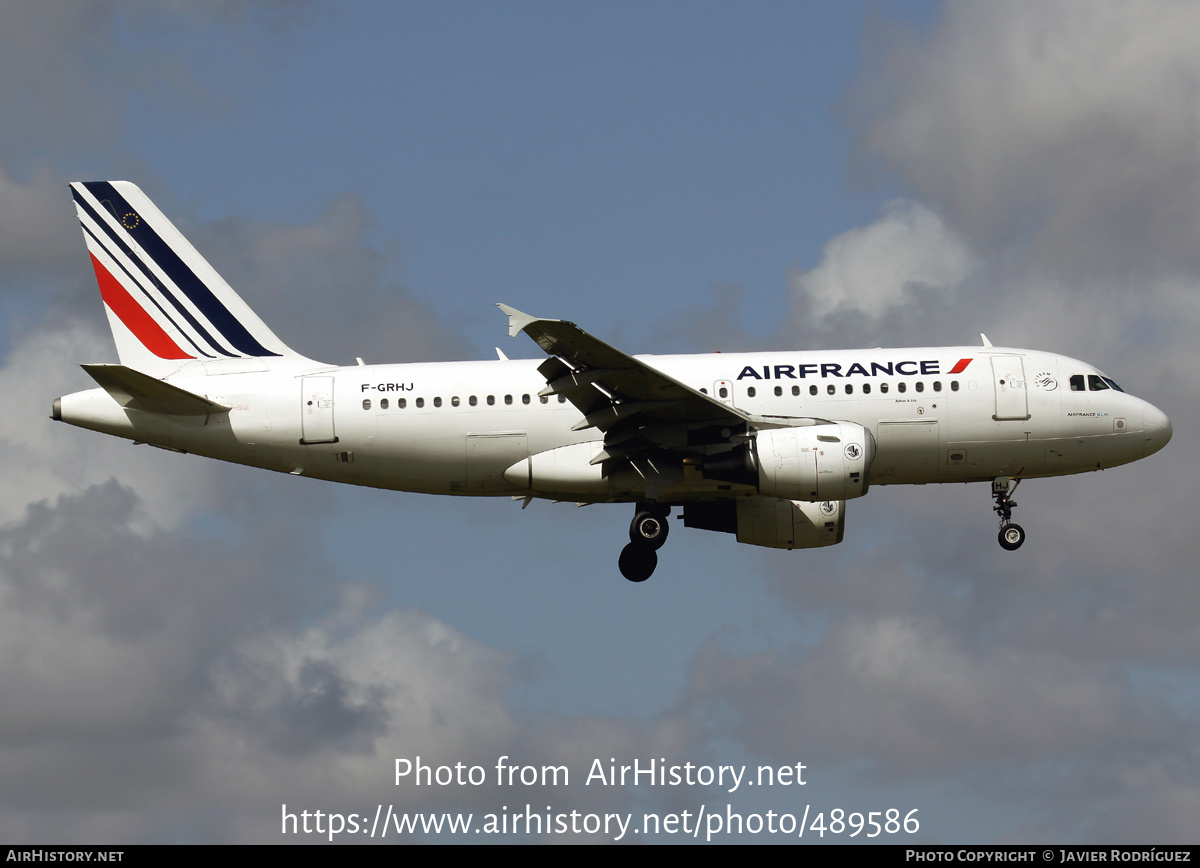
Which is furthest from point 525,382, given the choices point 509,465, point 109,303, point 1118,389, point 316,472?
point 1118,389

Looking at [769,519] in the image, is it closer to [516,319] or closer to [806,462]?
[806,462]

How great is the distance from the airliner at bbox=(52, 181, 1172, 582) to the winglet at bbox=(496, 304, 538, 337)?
446 cm

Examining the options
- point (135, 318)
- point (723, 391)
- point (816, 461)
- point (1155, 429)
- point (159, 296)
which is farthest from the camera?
point (159, 296)

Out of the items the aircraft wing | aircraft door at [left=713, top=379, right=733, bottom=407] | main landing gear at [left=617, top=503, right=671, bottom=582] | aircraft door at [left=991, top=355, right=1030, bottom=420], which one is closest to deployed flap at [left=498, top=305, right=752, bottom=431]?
the aircraft wing

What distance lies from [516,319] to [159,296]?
1422cm

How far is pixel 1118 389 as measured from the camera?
43.9 m

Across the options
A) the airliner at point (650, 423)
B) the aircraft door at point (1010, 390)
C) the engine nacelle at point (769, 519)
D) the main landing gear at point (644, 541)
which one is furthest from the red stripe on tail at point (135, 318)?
the aircraft door at point (1010, 390)

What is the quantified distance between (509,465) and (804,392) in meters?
7.88

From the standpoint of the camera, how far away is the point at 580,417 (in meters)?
42.5

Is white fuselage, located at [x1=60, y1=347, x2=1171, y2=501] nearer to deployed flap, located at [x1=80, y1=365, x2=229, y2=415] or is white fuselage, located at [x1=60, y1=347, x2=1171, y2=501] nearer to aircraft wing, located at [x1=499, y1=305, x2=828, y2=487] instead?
deployed flap, located at [x1=80, y1=365, x2=229, y2=415]

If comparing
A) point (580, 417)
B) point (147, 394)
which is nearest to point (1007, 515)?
point (580, 417)

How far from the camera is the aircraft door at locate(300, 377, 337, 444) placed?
42656 mm

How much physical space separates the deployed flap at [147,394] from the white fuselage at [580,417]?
26cm

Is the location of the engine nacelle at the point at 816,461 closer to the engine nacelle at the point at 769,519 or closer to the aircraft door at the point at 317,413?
the engine nacelle at the point at 769,519
